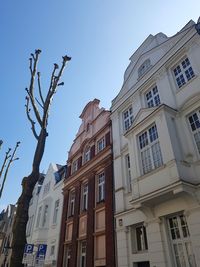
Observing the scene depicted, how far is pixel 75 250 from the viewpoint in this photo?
15.3m

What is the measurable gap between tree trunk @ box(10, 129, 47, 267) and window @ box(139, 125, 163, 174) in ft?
17.6

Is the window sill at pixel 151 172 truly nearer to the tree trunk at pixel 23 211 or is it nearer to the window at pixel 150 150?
the window at pixel 150 150

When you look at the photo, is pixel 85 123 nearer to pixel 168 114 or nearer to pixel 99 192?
pixel 99 192

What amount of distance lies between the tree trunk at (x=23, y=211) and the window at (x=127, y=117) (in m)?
8.27

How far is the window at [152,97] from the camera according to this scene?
13325mm

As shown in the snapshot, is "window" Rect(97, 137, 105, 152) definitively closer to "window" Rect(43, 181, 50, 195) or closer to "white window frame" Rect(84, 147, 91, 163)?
"white window frame" Rect(84, 147, 91, 163)

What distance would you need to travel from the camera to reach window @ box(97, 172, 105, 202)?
599 inches

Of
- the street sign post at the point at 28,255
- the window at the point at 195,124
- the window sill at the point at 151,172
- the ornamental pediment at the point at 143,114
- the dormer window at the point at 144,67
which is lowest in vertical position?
the street sign post at the point at 28,255

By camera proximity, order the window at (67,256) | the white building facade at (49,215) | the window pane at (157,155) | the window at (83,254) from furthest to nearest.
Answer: the white building facade at (49,215)
the window at (67,256)
the window at (83,254)
the window pane at (157,155)

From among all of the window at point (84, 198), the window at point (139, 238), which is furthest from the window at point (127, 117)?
the window at point (139, 238)

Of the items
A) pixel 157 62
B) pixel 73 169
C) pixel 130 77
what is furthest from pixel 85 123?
pixel 157 62

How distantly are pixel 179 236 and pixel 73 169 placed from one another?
13.0 metres

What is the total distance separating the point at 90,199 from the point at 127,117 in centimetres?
601

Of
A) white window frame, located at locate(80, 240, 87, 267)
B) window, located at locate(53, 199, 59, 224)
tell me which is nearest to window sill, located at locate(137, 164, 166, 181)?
A: white window frame, located at locate(80, 240, 87, 267)
